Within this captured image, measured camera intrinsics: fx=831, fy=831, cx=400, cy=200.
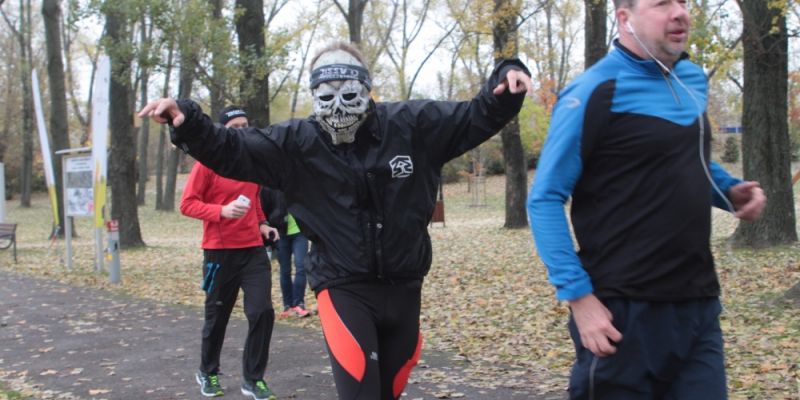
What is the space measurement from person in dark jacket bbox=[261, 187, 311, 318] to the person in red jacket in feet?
5.02

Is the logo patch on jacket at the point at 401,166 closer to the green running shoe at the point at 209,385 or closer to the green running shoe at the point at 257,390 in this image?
the green running shoe at the point at 257,390

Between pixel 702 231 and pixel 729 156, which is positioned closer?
pixel 702 231

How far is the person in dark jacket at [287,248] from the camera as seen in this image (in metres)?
8.80

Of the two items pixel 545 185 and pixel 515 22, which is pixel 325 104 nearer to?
pixel 545 185

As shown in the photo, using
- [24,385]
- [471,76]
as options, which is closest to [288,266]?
[24,385]

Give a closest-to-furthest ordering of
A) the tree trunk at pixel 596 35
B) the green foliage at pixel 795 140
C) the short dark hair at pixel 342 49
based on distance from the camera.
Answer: the short dark hair at pixel 342 49 → the tree trunk at pixel 596 35 → the green foliage at pixel 795 140

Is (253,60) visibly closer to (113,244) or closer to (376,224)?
(113,244)

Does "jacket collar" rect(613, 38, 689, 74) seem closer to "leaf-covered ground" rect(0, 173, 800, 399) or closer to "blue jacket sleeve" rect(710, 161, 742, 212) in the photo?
"blue jacket sleeve" rect(710, 161, 742, 212)

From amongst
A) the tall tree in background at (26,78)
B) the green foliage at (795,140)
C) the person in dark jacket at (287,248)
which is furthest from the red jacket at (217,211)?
the green foliage at (795,140)

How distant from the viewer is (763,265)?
12.3 m

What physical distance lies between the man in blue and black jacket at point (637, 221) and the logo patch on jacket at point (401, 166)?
39.3 inches

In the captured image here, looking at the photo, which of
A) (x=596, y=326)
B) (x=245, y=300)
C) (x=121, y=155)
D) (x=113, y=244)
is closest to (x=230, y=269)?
(x=245, y=300)

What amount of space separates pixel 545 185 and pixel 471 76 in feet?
169

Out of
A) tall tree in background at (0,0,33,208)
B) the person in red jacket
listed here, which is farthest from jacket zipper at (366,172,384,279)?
tall tree in background at (0,0,33,208)
